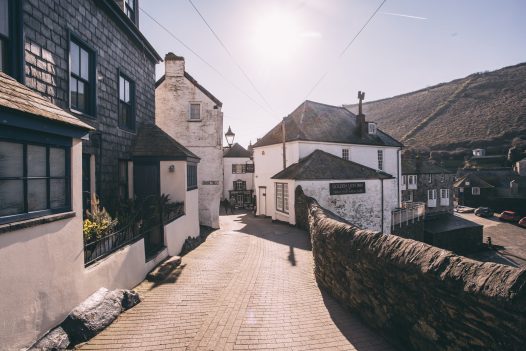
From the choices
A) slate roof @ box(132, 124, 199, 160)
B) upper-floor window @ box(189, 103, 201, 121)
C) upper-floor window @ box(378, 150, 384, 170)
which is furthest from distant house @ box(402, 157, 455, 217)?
slate roof @ box(132, 124, 199, 160)

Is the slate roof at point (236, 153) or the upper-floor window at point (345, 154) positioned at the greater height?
the slate roof at point (236, 153)

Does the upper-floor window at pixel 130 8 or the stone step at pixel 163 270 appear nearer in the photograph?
the stone step at pixel 163 270

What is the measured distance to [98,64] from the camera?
901 cm

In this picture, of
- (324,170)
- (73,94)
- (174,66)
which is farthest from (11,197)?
(324,170)

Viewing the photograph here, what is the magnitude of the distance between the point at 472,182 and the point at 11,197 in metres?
60.2

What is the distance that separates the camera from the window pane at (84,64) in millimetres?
8336

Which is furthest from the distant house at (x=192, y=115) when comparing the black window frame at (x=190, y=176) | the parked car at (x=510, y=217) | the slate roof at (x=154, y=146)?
the parked car at (x=510, y=217)

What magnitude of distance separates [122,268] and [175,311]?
1.91 metres

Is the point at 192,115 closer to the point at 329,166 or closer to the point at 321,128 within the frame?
the point at 329,166

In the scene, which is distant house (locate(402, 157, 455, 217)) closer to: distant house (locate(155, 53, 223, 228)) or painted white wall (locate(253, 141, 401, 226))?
painted white wall (locate(253, 141, 401, 226))

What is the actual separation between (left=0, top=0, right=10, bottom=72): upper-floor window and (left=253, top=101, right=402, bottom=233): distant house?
1428 cm

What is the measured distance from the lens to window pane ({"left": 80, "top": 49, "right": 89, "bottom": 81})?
8.34m

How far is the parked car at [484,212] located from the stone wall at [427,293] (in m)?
49.0

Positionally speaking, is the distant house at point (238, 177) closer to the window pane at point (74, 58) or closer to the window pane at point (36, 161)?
the window pane at point (74, 58)
